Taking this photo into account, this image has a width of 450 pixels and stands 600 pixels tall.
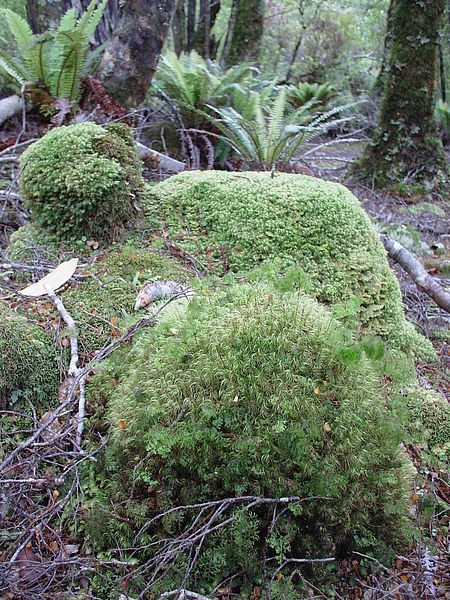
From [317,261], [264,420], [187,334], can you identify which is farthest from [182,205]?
[264,420]

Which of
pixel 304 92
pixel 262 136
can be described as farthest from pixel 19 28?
pixel 304 92

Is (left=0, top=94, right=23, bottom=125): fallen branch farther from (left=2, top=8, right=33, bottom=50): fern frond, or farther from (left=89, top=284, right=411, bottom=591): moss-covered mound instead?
(left=89, top=284, right=411, bottom=591): moss-covered mound

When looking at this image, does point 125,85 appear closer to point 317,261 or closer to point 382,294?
point 317,261

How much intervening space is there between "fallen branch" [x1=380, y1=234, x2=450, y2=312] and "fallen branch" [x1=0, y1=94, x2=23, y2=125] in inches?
170

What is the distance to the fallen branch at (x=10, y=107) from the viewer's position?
5.38m

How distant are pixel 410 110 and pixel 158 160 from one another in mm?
4143

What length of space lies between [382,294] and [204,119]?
3.84 m

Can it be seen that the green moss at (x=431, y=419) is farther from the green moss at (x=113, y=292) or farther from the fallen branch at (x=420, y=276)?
the green moss at (x=113, y=292)

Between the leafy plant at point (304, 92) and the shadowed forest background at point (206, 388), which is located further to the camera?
the leafy plant at point (304, 92)

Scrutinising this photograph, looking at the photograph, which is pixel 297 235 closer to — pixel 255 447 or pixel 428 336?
pixel 428 336

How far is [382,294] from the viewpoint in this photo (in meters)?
3.53

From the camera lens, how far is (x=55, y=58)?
5121 mm

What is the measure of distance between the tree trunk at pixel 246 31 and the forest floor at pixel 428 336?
121 inches

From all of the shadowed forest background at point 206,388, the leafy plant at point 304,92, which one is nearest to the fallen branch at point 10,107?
the shadowed forest background at point 206,388
